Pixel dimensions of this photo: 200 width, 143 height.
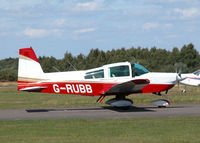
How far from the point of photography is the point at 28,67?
49.4 feet

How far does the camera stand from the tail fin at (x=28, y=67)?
49.0 ft

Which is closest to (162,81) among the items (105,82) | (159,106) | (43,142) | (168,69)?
(159,106)

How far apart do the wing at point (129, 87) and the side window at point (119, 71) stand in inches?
25.1

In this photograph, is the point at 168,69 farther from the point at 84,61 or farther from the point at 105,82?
the point at 84,61

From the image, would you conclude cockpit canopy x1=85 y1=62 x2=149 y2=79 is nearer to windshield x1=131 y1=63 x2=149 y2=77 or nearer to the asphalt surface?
windshield x1=131 y1=63 x2=149 y2=77

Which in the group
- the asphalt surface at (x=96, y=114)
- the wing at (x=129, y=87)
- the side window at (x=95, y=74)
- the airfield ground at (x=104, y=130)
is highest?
the side window at (x=95, y=74)

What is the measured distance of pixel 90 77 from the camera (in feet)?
50.8

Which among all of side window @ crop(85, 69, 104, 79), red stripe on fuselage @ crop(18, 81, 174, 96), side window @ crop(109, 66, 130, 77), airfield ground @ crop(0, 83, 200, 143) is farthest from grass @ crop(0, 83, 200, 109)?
airfield ground @ crop(0, 83, 200, 143)

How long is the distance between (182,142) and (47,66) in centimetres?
5741

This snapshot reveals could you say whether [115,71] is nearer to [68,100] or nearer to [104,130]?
[104,130]

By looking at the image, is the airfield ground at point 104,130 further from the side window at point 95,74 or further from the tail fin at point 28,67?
the side window at point 95,74

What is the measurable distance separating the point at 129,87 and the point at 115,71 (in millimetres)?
954

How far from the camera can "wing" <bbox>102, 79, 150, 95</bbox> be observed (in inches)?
569

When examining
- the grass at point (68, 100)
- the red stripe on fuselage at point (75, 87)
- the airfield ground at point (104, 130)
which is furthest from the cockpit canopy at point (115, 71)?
the grass at point (68, 100)
